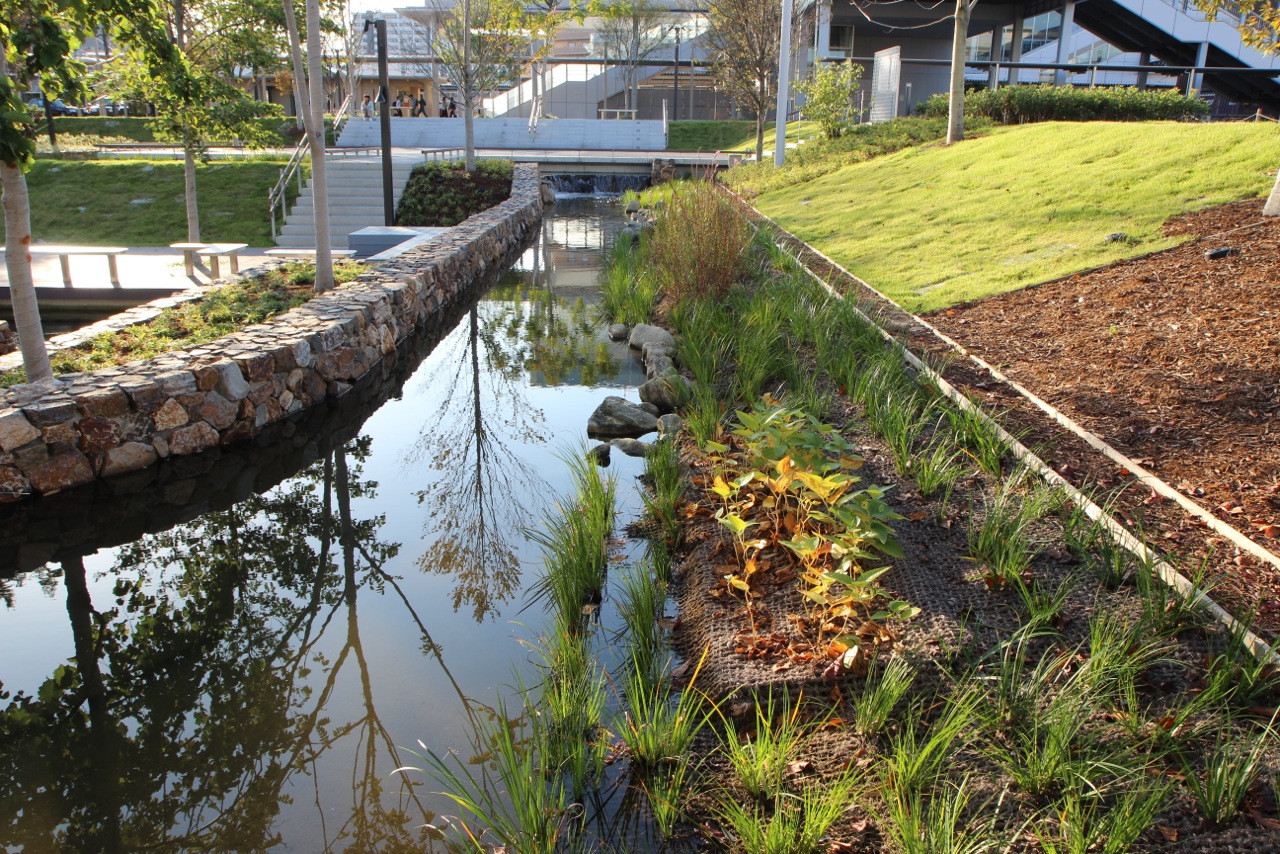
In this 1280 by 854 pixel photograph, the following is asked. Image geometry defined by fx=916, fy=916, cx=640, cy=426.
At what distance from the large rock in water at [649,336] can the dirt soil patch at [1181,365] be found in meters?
2.35

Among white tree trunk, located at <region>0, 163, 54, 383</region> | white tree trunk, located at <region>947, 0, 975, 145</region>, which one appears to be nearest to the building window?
white tree trunk, located at <region>947, 0, 975, 145</region>

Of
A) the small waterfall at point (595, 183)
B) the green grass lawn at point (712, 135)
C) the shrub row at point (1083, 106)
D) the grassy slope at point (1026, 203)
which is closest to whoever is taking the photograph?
the grassy slope at point (1026, 203)

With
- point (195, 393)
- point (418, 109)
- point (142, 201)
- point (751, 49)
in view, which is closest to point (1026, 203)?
point (195, 393)

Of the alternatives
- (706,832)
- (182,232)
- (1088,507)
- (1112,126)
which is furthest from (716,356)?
(182,232)

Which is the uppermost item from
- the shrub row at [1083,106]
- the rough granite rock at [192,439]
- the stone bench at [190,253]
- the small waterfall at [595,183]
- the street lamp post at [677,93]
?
the street lamp post at [677,93]

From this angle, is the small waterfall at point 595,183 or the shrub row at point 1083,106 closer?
the shrub row at point 1083,106

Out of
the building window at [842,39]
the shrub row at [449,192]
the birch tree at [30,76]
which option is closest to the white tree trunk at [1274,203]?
the birch tree at [30,76]

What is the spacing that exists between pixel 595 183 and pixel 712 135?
26.3ft

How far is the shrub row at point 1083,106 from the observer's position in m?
16.7

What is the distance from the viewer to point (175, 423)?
20.2 feet

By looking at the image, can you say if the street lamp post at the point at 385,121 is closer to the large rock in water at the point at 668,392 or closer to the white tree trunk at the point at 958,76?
the white tree trunk at the point at 958,76

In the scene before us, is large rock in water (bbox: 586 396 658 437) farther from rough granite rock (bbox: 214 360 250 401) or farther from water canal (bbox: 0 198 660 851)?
rough granite rock (bbox: 214 360 250 401)

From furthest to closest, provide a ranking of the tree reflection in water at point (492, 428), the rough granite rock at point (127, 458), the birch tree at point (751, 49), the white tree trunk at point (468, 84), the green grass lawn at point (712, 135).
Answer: the green grass lawn at point (712, 135) < the birch tree at point (751, 49) < the white tree trunk at point (468, 84) < the rough granite rock at point (127, 458) < the tree reflection in water at point (492, 428)

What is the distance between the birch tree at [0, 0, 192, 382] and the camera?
5.11 meters
